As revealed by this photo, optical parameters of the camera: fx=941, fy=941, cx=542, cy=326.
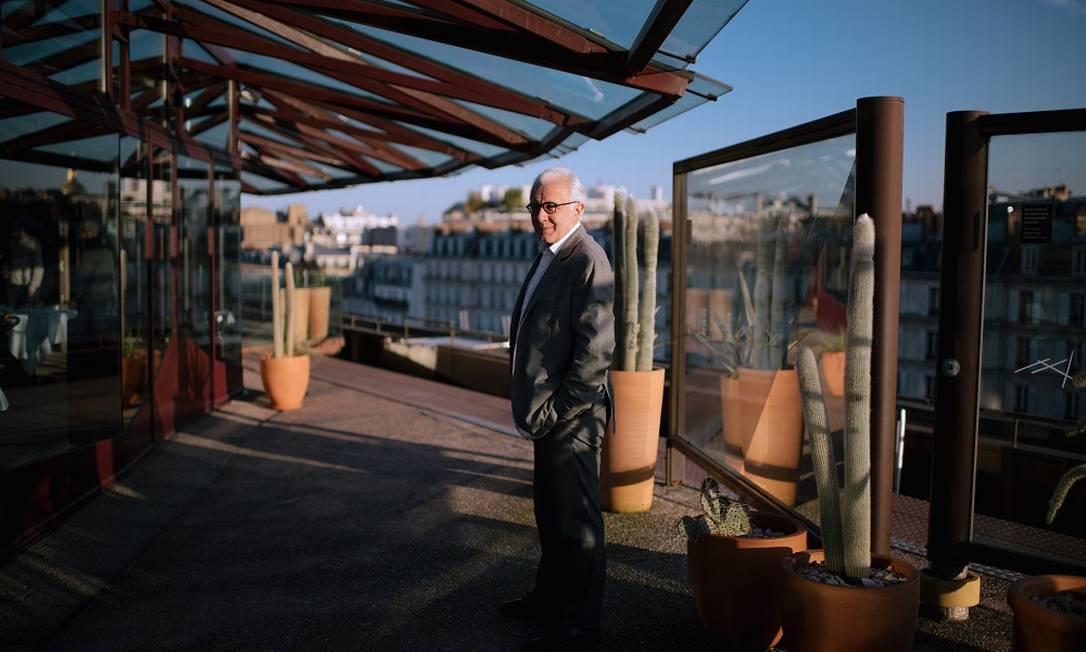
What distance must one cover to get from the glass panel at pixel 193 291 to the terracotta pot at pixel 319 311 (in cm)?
484

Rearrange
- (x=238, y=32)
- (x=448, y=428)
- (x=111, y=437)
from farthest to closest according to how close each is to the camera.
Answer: (x=448, y=428) < (x=238, y=32) < (x=111, y=437)

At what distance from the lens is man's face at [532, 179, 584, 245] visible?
3.20m

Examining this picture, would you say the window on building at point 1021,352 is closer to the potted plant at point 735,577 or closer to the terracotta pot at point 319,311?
the potted plant at point 735,577

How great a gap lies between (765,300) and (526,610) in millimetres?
1819

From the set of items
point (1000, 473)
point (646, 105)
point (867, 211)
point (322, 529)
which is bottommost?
point (322, 529)

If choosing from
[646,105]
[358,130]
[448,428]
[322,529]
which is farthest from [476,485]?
[358,130]

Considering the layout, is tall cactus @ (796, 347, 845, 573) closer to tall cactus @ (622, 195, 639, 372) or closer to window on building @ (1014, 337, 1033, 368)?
window on building @ (1014, 337, 1033, 368)

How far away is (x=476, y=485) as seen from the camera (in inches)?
218

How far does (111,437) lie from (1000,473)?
4.68m

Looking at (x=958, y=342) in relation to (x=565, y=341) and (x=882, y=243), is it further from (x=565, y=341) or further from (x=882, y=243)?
(x=565, y=341)

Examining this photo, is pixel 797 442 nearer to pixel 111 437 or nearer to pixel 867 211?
pixel 867 211

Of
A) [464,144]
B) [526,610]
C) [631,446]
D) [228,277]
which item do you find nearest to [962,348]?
[526,610]

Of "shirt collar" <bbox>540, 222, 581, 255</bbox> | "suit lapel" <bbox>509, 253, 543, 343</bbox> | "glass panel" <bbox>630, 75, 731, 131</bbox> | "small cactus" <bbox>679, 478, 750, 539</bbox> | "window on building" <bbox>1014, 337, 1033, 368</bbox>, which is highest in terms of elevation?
"glass panel" <bbox>630, 75, 731, 131</bbox>

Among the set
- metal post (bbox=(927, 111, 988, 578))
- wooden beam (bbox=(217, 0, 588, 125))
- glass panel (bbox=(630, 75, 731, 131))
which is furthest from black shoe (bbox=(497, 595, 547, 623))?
wooden beam (bbox=(217, 0, 588, 125))
